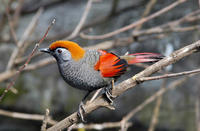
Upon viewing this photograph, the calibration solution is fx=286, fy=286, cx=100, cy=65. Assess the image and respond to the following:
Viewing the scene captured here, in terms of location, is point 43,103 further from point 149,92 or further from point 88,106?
point 88,106

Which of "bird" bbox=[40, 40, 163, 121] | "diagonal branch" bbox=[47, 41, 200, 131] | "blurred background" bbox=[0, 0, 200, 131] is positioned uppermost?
→ "blurred background" bbox=[0, 0, 200, 131]

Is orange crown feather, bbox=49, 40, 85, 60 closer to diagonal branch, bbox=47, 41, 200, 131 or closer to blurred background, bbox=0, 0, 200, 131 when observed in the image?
diagonal branch, bbox=47, 41, 200, 131

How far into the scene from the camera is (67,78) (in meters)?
1.63

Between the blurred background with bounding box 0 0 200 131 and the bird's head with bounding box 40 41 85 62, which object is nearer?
the bird's head with bounding box 40 41 85 62

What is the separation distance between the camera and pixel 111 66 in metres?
1.67

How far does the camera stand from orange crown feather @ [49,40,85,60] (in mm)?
1528

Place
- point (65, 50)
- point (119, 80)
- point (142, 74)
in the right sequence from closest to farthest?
point (142, 74), point (65, 50), point (119, 80)

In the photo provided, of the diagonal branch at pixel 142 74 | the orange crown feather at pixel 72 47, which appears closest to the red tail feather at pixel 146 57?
the diagonal branch at pixel 142 74

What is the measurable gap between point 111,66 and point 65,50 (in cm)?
29

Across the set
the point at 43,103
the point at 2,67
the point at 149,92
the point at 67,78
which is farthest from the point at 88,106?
the point at 2,67

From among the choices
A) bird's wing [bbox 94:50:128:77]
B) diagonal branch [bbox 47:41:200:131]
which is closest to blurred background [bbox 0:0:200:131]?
bird's wing [bbox 94:50:128:77]

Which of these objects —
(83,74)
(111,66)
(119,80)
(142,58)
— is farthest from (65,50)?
(119,80)

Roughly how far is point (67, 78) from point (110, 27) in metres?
2.69

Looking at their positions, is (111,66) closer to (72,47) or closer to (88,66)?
(88,66)
